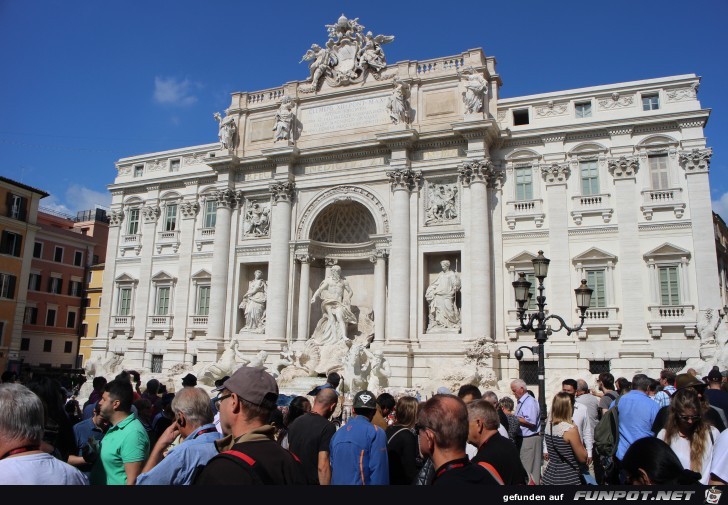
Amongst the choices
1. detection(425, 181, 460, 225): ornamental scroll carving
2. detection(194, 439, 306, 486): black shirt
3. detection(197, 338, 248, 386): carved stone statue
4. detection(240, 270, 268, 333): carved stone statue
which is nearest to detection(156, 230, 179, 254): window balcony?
detection(240, 270, 268, 333): carved stone statue

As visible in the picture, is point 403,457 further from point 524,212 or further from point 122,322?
point 122,322

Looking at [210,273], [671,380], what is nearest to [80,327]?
[210,273]

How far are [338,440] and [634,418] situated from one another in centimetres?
383

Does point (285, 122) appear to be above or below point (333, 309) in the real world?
above

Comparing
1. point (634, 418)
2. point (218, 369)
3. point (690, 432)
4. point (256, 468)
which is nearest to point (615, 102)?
point (218, 369)

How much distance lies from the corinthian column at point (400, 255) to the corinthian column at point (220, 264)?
8.41m

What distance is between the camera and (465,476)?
323 cm

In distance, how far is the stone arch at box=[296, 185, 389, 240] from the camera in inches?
1014

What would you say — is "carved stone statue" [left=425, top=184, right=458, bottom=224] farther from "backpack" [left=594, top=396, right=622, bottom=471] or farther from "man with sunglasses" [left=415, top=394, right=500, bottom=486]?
"man with sunglasses" [left=415, top=394, right=500, bottom=486]

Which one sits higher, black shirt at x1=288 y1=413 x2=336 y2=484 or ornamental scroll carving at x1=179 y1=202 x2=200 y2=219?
ornamental scroll carving at x1=179 y1=202 x2=200 y2=219

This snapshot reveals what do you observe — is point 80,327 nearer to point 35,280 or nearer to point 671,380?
point 35,280

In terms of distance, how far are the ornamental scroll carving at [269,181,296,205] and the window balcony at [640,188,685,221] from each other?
1481cm

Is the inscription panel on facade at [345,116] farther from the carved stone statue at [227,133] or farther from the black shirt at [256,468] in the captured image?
the black shirt at [256,468]

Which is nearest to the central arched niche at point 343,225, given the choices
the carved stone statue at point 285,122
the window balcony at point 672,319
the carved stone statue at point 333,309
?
the carved stone statue at point 333,309
